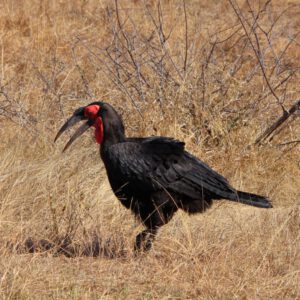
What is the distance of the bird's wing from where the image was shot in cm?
486

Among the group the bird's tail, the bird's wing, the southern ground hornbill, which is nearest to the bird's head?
the southern ground hornbill

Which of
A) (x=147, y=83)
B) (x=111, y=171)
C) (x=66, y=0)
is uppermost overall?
(x=66, y=0)

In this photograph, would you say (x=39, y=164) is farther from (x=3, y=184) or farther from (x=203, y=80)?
(x=203, y=80)

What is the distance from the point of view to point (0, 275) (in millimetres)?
4055

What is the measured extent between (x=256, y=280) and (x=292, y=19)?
6738 millimetres

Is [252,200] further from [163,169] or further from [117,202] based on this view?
[117,202]

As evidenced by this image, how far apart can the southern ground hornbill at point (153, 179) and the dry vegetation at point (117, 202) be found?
0.52 ft

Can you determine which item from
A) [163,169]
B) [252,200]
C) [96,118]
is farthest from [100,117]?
[252,200]

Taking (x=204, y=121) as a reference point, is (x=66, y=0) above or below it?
above

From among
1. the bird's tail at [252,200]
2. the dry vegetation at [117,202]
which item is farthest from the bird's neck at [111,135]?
the bird's tail at [252,200]

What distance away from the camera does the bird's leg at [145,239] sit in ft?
15.9

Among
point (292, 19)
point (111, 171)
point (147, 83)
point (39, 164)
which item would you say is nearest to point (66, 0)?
point (292, 19)

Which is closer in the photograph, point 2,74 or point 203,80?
point 203,80

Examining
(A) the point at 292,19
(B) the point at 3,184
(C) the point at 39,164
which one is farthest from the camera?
(A) the point at 292,19
